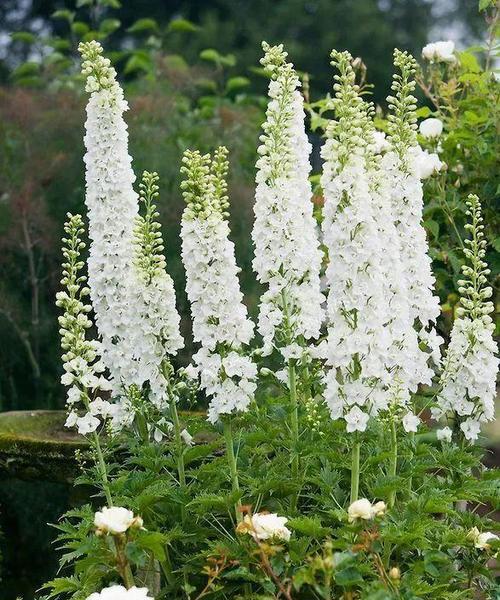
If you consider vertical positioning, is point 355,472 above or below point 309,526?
above

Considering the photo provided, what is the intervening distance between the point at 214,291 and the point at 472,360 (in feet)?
3.48

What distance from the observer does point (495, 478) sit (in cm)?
403

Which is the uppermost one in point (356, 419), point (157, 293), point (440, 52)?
point (440, 52)

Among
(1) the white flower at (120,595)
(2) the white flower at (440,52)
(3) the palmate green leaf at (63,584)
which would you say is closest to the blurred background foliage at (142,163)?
(2) the white flower at (440,52)

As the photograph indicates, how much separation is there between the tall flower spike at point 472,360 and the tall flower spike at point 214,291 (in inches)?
32.6

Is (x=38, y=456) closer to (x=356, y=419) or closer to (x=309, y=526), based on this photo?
(x=309, y=526)

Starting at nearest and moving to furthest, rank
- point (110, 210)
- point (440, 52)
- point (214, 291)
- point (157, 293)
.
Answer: point (214, 291)
point (157, 293)
point (110, 210)
point (440, 52)

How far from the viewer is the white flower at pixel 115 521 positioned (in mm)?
3184

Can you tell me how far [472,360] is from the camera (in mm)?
3967

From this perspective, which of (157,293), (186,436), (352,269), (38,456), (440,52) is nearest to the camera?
(352,269)

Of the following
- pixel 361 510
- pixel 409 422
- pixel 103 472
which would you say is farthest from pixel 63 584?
pixel 409 422

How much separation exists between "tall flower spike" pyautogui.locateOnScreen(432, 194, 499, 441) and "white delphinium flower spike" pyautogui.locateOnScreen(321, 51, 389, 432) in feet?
1.73

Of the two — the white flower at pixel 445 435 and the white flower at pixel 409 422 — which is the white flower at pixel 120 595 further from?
the white flower at pixel 445 435

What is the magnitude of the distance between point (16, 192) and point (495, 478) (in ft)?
15.1
